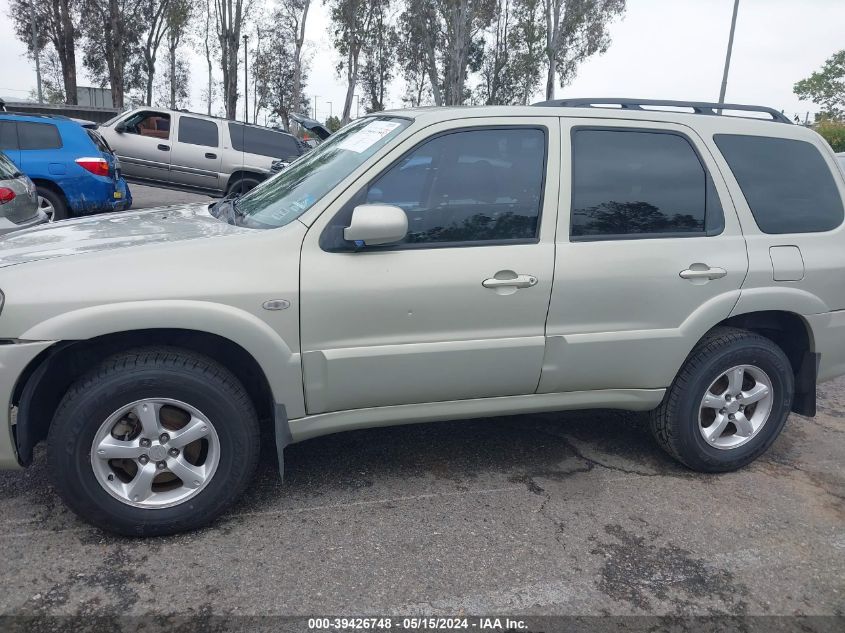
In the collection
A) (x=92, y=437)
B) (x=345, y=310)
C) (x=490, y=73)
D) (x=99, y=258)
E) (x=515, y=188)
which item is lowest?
(x=92, y=437)

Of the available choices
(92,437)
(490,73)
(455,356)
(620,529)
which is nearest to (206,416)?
(92,437)

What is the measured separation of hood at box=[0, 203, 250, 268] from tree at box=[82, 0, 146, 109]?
3112 cm

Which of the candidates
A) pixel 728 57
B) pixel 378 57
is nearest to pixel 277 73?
pixel 378 57

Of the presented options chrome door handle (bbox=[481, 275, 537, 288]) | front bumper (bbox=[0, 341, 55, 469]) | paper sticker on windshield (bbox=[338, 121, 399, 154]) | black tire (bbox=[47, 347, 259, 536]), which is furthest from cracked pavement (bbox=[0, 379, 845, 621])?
paper sticker on windshield (bbox=[338, 121, 399, 154])

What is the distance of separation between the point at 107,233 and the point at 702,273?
284 cm

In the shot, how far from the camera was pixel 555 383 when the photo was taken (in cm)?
354

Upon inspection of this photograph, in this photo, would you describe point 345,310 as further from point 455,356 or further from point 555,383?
point 555,383

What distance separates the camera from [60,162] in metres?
9.52

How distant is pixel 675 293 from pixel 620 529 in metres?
1.17

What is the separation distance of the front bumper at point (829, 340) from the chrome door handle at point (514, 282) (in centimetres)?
164

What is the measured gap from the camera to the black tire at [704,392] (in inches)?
147

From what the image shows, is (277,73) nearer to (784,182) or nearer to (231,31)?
(231,31)

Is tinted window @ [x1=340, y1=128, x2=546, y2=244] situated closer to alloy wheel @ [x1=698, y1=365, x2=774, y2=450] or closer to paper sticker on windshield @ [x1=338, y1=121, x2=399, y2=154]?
paper sticker on windshield @ [x1=338, y1=121, x2=399, y2=154]

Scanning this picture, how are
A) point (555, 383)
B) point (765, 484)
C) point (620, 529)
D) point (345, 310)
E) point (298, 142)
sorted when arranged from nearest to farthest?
point (345, 310) → point (620, 529) → point (555, 383) → point (765, 484) → point (298, 142)
